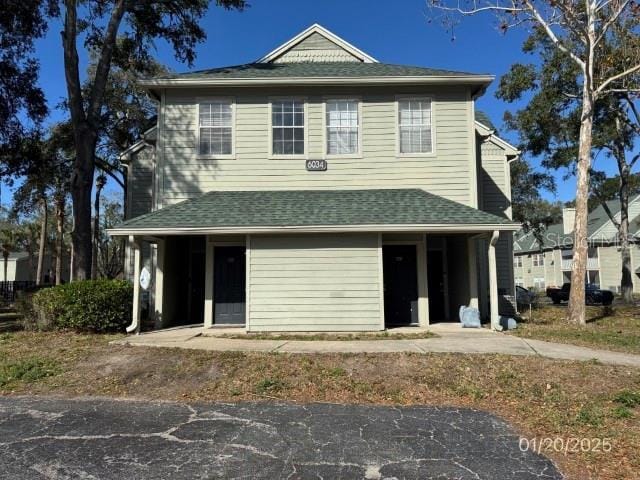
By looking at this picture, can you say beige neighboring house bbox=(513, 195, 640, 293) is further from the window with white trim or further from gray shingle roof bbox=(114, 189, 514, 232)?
the window with white trim

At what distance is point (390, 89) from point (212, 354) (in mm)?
9176

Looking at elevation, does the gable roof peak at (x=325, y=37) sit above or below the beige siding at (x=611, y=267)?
above

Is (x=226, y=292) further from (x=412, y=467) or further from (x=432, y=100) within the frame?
(x=412, y=467)

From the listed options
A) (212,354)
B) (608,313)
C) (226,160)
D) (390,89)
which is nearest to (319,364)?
(212,354)

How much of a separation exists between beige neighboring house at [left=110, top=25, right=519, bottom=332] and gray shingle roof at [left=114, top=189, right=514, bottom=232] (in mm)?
56

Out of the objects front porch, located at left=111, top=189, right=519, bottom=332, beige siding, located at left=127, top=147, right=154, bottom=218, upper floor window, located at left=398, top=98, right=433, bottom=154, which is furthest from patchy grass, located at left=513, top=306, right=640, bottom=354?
beige siding, located at left=127, top=147, right=154, bottom=218

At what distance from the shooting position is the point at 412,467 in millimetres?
4660

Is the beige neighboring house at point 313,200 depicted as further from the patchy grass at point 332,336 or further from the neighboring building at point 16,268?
the neighboring building at point 16,268

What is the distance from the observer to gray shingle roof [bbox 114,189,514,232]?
11898 mm

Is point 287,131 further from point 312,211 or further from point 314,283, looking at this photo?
point 314,283

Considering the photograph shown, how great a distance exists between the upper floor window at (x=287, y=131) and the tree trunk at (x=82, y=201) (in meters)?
6.16

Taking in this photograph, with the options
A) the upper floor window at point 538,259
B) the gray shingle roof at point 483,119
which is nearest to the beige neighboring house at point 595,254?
the upper floor window at point 538,259

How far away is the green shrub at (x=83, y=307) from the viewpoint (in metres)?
11.5

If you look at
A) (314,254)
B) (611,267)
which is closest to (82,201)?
(314,254)
